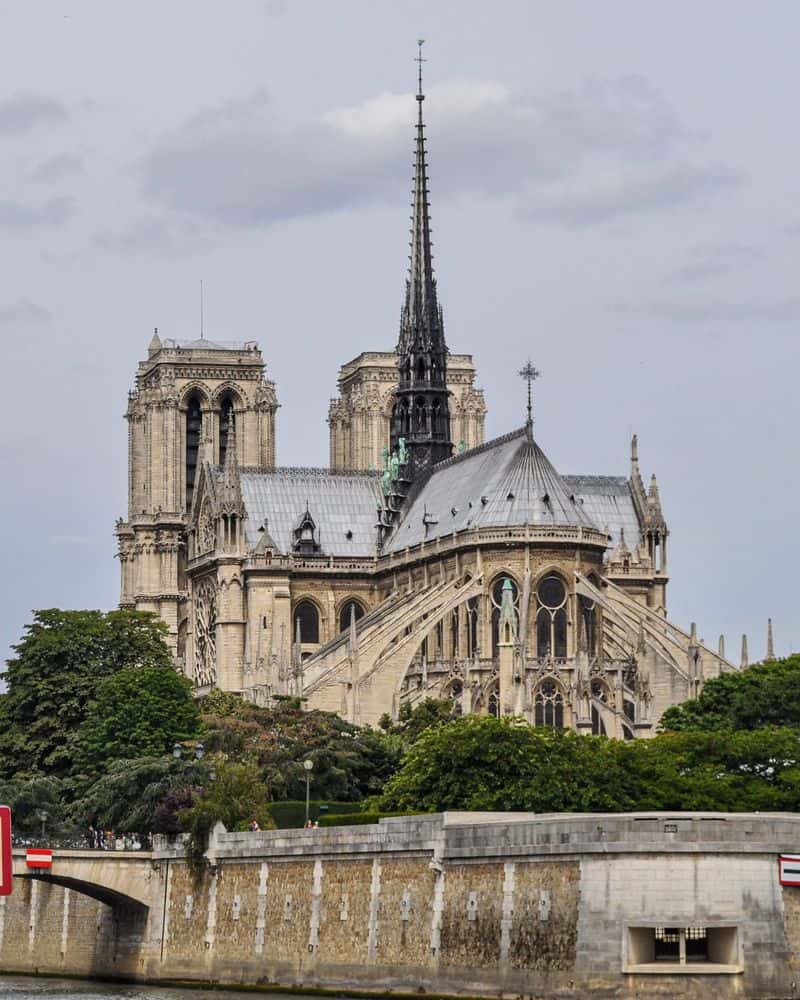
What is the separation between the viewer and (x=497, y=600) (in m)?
140

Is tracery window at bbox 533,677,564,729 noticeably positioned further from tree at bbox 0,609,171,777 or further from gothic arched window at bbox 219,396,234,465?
gothic arched window at bbox 219,396,234,465

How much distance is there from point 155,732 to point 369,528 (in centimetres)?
4385

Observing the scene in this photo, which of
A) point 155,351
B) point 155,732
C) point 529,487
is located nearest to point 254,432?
point 155,351

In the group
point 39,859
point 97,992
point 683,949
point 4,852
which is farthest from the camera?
point 39,859

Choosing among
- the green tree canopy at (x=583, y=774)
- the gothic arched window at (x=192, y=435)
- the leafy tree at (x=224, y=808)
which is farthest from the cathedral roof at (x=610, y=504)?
the leafy tree at (x=224, y=808)

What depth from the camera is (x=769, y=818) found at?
7112cm

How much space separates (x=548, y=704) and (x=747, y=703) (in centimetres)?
2425

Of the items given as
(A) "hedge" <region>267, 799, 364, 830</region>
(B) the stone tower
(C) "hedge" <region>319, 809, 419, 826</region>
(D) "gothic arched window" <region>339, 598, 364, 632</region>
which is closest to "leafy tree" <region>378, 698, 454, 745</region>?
(A) "hedge" <region>267, 799, 364, 830</region>

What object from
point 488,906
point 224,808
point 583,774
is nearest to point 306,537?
point 583,774

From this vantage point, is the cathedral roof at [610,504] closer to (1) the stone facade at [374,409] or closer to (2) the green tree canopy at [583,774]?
(1) the stone facade at [374,409]

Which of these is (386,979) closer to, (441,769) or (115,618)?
(441,769)

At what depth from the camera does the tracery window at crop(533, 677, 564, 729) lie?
Answer: 135 meters

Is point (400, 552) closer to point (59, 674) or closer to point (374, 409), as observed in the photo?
point (59, 674)

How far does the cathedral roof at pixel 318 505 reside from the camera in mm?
156125
